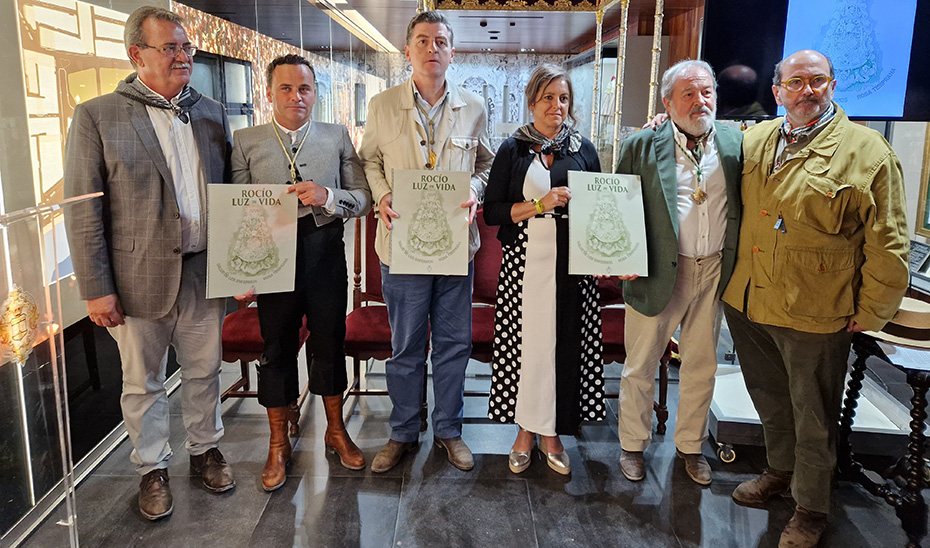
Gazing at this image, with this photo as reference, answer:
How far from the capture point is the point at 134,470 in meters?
2.54

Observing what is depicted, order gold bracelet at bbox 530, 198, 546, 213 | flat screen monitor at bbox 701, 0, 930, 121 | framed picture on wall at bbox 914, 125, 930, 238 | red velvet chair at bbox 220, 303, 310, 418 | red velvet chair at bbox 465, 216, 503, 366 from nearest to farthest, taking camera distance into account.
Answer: gold bracelet at bbox 530, 198, 546, 213 < red velvet chair at bbox 220, 303, 310, 418 < flat screen monitor at bbox 701, 0, 930, 121 < red velvet chair at bbox 465, 216, 503, 366 < framed picture on wall at bbox 914, 125, 930, 238

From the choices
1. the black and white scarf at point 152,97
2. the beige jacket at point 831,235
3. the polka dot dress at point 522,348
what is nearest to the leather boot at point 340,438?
the polka dot dress at point 522,348

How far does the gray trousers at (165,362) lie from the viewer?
2.21 meters

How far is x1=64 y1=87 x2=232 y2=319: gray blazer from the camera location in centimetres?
199

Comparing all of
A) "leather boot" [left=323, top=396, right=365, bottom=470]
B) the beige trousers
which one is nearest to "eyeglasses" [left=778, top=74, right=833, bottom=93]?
the beige trousers

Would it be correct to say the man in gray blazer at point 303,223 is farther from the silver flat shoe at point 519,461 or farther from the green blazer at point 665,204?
the green blazer at point 665,204

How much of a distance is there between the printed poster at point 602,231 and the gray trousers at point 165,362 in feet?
4.39

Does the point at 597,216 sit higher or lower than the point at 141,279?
higher

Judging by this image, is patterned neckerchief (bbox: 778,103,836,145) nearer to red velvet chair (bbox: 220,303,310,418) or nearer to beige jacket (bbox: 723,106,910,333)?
beige jacket (bbox: 723,106,910,333)

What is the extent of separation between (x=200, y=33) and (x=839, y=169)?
3.21 metres

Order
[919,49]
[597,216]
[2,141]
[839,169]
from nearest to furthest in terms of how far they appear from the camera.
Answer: [839,169], [2,141], [597,216], [919,49]

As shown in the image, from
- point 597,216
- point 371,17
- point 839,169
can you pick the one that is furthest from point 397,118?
point 371,17

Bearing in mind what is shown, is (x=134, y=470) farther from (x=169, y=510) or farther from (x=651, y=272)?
(x=651, y=272)

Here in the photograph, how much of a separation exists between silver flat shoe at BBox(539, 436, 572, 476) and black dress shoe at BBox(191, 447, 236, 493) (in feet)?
4.08
